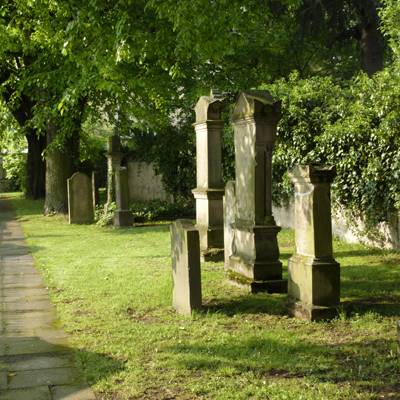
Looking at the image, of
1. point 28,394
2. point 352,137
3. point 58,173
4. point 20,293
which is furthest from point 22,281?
point 58,173

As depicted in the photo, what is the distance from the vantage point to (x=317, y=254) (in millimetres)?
6535

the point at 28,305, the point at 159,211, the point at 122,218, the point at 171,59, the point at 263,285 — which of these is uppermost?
the point at 171,59

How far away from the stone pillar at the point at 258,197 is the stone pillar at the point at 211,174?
219cm

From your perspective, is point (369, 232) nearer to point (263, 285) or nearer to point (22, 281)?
point (263, 285)

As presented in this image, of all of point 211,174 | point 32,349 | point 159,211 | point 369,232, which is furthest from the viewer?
point 159,211

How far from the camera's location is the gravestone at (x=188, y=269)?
6.77 meters

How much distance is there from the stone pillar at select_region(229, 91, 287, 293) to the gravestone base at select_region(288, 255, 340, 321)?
151cm

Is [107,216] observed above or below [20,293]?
above

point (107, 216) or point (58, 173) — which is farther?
point (58, 173)

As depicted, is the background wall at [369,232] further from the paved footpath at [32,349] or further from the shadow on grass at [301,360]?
the paved footpath at [32,349]

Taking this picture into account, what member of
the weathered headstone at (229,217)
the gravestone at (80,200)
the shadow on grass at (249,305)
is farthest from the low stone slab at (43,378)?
the gravestone at (80,200)

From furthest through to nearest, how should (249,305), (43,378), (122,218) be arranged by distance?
(122,218)
(249,305)
(43,378)

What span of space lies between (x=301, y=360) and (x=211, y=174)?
616 cm

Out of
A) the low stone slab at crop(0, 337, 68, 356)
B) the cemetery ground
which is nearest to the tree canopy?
the cemetery ground
